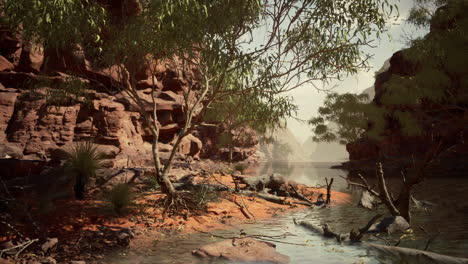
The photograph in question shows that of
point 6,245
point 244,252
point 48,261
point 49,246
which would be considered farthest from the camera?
point 244,252

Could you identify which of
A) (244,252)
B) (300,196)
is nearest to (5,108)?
(300,196)

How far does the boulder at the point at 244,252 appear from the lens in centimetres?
616

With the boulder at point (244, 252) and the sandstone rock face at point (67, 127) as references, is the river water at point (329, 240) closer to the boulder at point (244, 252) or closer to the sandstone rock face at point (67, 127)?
the boulder at point (244, 252)

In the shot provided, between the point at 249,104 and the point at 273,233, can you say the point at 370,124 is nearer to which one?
the point at 249,104

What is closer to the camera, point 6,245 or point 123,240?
point 6,245

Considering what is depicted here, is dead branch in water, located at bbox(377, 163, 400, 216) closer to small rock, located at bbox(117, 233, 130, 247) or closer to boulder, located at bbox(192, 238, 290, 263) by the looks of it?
boulder, located at bbox(192, 238, 290, 263)

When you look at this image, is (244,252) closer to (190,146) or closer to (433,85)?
(433,85)

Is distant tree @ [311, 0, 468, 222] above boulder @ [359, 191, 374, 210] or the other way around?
above

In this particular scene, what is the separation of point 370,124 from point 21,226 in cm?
4854

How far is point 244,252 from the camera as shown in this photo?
6465 mm

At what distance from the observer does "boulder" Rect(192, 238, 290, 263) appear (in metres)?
6.16

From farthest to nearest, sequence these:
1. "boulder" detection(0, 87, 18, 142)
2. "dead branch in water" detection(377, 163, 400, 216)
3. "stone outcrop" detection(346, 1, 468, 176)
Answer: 1. "stone outcrop" detection(346, 1, 468, 176)
2. "boulder" detection(0, 87, 18, 142)
3. "dead branch in water" detection(377, 163, 400, 216)

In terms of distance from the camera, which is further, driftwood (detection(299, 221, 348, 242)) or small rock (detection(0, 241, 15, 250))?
driftwood (detection(299, 221, 348, 242))

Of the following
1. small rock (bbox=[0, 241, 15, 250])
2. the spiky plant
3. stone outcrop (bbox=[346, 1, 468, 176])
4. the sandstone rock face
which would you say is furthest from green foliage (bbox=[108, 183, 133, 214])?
the sandstone rock face
